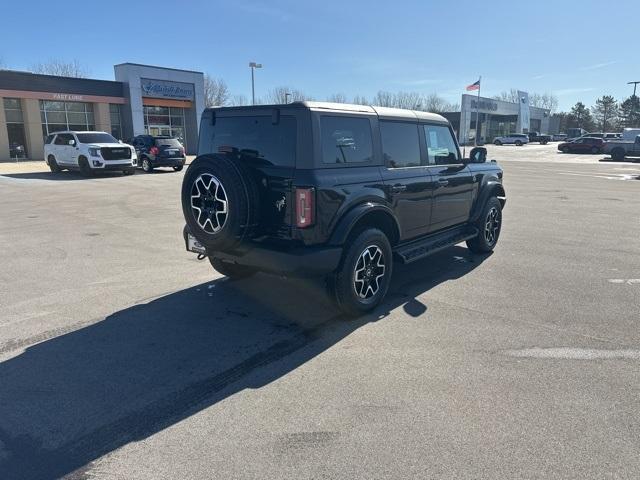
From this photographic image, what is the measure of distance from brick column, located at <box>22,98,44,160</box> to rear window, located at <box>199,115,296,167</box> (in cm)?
3131

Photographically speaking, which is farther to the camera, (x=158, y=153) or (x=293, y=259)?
(x=158, y=153)

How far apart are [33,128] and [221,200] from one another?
32.3 metres

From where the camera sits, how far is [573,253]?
729 cm

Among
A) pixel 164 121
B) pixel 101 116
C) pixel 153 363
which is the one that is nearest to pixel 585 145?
pixel 164 121

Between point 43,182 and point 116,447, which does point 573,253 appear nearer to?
point 116,447

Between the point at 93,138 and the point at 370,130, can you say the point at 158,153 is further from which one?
the point at 370,130

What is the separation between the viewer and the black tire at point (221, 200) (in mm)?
4184

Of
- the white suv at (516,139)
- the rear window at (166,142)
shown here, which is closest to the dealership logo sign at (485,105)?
the white suv at (516,139)

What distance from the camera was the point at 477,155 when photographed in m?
6.90

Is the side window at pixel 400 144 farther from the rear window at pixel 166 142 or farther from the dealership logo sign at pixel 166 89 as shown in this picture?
the dealership logo sign at pixel 166 89

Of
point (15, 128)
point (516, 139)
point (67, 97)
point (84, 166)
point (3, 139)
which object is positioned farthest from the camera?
point (516, 139)

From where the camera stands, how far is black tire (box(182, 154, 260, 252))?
165 inches

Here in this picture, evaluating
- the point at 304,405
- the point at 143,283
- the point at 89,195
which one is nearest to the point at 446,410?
the point at 304,405

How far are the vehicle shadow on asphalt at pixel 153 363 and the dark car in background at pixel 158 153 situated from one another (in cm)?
1768
